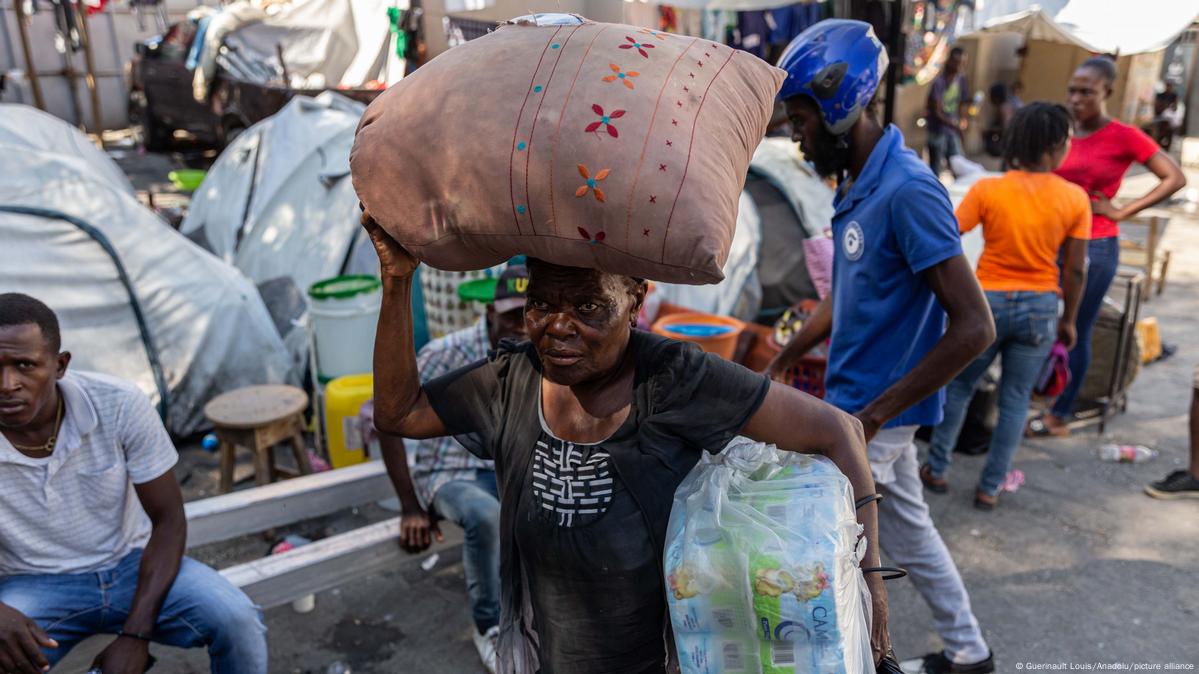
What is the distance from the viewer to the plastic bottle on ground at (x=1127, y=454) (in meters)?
4.59

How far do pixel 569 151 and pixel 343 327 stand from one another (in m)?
3.50

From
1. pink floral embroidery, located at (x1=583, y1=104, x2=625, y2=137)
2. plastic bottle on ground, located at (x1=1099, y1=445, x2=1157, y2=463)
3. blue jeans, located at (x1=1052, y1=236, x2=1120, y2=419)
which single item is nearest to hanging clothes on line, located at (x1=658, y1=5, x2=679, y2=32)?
blue jeans, located at (x1=1052, y1=236, x2=1120, y2=419)

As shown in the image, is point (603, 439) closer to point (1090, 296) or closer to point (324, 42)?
point (1090, 296)

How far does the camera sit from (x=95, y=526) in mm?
2490

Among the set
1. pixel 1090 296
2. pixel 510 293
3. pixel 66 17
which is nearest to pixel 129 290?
pixel 510 293

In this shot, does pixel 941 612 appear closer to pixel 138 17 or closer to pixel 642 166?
pixel 642 166

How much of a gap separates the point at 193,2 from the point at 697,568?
80.9 ft

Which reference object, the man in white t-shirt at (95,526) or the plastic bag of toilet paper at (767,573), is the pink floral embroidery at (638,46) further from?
the man in white t-shirt at (95,526)

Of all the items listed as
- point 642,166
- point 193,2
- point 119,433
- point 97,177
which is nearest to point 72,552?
point 119,433

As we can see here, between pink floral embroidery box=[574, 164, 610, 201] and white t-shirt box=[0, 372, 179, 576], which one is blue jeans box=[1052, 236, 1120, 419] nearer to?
pink floral embroidery box=[574, 164, 610, 201]

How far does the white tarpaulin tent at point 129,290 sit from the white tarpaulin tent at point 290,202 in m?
0.90

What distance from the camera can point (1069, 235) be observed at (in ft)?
12.9

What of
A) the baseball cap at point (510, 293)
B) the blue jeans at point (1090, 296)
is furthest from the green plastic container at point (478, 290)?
the blue jeans at point (1090, 296)

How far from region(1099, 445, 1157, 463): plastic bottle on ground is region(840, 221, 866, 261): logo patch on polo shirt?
316cm
